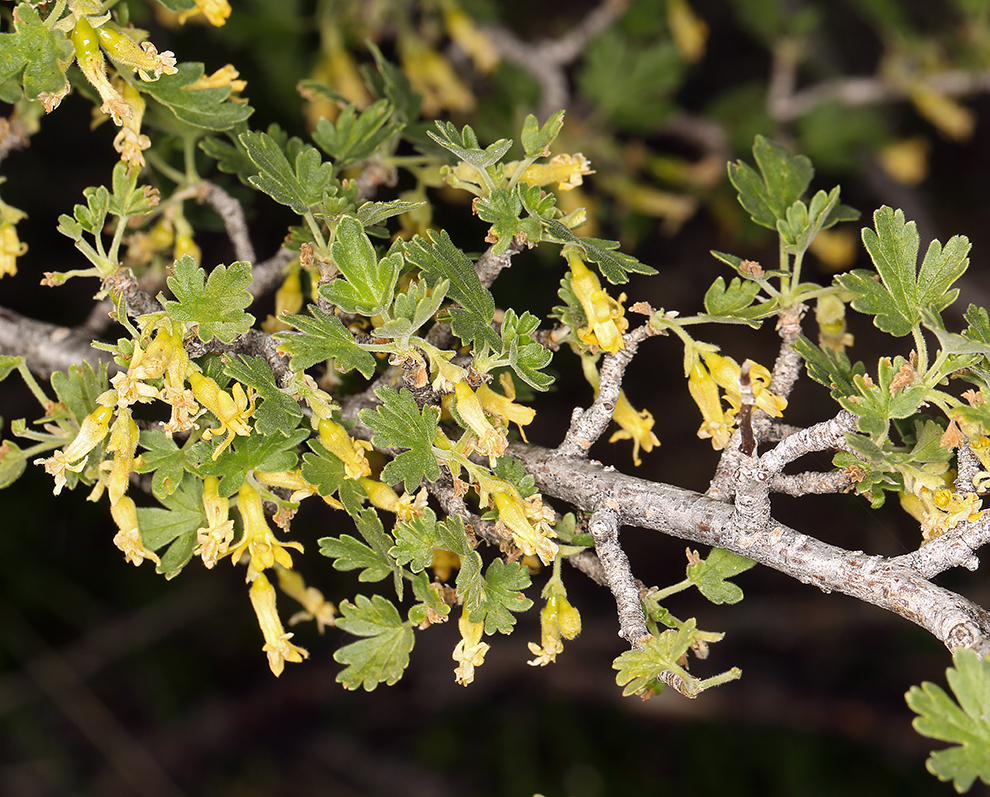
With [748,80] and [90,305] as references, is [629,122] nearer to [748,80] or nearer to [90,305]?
[748,80]

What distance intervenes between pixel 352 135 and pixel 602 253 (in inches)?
23.1

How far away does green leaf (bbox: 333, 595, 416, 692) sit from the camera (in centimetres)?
126

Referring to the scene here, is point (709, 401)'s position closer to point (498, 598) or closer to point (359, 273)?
point (498, 598)

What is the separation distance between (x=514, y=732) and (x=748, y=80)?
121 inches

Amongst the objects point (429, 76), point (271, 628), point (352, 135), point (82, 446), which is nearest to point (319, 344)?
point (82, 446)

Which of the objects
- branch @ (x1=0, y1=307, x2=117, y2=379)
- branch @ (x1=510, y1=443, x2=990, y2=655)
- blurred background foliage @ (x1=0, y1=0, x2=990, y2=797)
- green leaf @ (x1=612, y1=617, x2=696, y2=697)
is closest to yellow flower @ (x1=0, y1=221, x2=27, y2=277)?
branch @ (x1=0, y1=307, x2=117, y2=379)

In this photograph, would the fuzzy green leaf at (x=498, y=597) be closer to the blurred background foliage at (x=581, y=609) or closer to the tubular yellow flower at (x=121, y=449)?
the tubular yellow flower at (x=121, y=449)

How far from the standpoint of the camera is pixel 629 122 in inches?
107

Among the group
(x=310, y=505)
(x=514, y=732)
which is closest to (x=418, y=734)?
(x=514, y=732)

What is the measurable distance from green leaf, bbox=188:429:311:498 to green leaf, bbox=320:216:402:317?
21 centimetres

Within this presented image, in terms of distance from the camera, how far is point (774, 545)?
4.03 feet

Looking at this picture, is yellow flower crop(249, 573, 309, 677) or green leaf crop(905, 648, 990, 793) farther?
yellow flower crop(249, 573, 309, 677)

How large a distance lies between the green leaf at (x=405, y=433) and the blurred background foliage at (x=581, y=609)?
181 centimetres

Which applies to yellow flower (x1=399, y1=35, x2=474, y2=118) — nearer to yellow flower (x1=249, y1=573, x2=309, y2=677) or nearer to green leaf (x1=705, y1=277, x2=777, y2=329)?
green leaf (x1=705, y1=277, x2=777, y2=329)
